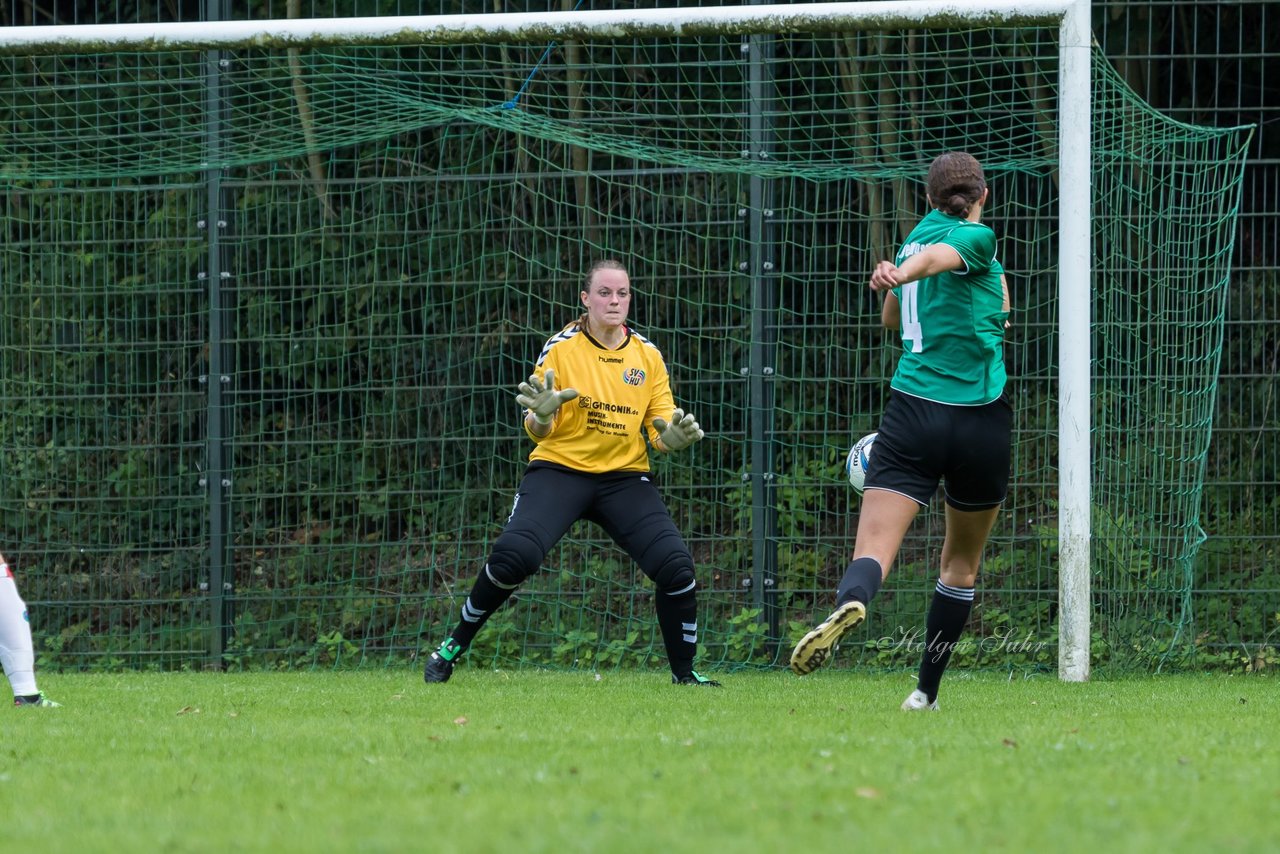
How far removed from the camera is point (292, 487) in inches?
392

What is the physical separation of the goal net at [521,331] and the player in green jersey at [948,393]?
2.96 meters

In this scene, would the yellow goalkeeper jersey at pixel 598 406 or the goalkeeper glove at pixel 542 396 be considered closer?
the goalkeeper glove at pixel 542 396

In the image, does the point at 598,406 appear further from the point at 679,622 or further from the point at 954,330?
the point at 954,330

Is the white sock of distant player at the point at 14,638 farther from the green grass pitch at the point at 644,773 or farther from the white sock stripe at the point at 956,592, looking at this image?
the white sock stripe at the point at 956,592

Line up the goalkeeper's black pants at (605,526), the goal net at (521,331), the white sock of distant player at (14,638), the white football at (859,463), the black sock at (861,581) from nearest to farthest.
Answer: the black sock at (861,581)
the white sock of distant player at (14,638)
the white football at (859,463)
the goalkeeper's black pants at (605,526)
the goal net at (521,331)

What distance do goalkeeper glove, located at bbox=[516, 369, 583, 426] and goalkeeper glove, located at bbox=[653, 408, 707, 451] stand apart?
469 millimetres

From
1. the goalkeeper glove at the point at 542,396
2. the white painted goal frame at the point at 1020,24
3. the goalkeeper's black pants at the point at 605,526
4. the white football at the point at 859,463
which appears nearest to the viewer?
the white football at the point at 859,463

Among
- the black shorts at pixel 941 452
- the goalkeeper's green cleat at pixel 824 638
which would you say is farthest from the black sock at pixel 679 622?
the goalkeeper's green cleat at pixel 824 638

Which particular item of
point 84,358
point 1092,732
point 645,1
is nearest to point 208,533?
point 84,358

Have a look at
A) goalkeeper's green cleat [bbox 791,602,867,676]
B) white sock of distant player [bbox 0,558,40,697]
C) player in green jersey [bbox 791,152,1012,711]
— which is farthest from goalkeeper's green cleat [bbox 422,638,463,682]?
goalkeeper's green cleat [bbox 791,602,867,676]

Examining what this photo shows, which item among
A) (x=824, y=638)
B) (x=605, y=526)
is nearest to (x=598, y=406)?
(x=605, y=526)

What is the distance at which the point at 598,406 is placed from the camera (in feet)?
23.8

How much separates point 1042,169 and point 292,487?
4.93 meters

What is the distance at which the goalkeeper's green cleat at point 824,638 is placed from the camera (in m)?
5.03
